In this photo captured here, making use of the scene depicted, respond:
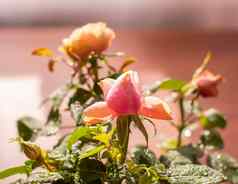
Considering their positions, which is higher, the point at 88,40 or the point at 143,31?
the point at 143,31

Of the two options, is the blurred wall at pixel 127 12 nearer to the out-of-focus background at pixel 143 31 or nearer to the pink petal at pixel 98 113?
the out-of-focus background at pixel 143 31

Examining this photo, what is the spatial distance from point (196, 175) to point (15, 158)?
69 centimetres

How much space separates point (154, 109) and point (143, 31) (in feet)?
5.78

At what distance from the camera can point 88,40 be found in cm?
66

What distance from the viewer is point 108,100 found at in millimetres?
486

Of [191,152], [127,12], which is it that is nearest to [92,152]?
[191,152]

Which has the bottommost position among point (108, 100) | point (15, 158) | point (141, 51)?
point (15, 158)

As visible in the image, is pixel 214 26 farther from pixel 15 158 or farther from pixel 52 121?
pixel 52 121

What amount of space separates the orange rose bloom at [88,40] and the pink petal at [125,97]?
7.3 inches

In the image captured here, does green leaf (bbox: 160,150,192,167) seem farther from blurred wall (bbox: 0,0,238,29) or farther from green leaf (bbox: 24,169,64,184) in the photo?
blurred wall (bbox: 0,0,238,29)

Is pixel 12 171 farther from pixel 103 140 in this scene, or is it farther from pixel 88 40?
pixel 88 40

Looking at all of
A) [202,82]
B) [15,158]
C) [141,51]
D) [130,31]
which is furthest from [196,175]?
[130,31]

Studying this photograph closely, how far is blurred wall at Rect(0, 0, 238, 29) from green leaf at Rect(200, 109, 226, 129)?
1.40 meters

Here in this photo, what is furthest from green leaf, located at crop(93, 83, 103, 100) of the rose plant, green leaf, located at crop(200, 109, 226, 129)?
green leaf, located at crop(200, 109, 226, 129)
